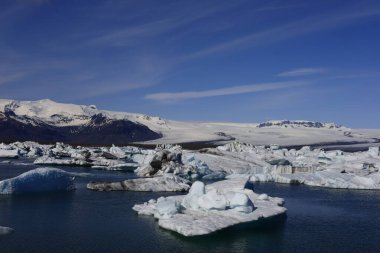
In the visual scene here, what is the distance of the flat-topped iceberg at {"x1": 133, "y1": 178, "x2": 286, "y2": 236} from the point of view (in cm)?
1759

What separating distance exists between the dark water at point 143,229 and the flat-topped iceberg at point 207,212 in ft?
1.22

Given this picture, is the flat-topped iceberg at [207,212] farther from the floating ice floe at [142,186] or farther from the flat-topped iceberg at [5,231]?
the floating ice floe at [142,186]

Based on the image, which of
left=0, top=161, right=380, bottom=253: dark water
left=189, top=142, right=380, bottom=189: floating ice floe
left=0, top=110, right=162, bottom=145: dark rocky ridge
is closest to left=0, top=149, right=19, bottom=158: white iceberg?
left=189, top=142, right=380, bottom=189: floating ice floe

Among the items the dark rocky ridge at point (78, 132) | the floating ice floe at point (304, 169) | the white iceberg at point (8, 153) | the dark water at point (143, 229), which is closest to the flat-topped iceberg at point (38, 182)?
the dark water at point (143, 229)

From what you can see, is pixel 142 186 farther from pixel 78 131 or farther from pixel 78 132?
pixel 78 131

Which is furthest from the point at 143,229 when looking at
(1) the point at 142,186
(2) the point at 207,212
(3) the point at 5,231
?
(1) the point at 142,186

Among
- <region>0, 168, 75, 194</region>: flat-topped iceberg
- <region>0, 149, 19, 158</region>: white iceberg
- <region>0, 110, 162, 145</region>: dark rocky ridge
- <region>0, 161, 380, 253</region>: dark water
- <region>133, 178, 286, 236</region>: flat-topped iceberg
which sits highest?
<region>0, 110, 162, 145</region>: dark rocky ridge

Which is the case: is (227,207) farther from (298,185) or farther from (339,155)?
(339,155)

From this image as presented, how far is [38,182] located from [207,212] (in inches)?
490

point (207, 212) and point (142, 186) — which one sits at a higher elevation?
point (142, 186)

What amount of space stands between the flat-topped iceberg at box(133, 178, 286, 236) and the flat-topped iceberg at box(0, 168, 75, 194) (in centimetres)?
852

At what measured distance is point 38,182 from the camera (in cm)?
2747

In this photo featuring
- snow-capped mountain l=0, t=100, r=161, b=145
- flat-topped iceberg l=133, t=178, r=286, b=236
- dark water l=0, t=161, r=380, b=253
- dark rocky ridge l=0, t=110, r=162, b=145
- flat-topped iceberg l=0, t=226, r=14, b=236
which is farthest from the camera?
snow-capped mountain l=0, t=100, r=161, b=145

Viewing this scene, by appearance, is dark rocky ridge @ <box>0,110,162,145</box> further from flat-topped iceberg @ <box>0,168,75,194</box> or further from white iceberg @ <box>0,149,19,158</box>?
flat-topped iceberg @ <box>0,168,75,194</box>
